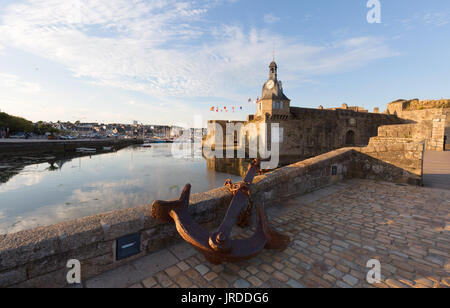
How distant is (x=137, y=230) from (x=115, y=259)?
0.34m

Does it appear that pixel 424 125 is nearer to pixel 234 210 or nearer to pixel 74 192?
→ pixel 234 210

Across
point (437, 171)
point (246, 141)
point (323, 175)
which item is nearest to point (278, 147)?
point (246, 141)

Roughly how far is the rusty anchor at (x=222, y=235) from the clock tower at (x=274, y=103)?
24.7 m

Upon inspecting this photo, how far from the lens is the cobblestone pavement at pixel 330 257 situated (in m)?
1.92

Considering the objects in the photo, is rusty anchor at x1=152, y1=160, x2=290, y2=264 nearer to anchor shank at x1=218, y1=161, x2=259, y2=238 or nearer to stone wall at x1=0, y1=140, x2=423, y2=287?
anchor shank at x1=218, y1=161, x2=259, y2=238

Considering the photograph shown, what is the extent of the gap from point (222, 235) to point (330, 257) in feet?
4.88

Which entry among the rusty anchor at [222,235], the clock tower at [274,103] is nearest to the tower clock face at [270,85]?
the clock tower at [274,103]

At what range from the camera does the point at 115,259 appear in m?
2.06

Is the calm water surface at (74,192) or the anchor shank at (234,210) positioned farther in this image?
the calm water surface at (74,192)

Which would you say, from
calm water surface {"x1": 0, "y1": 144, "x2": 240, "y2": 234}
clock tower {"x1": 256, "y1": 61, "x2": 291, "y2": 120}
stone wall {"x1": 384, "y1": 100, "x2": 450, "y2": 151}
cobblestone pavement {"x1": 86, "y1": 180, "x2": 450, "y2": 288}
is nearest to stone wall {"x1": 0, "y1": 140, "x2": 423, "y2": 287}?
cobblestone pavement {"x1": 86, "y1": 180, "x2": 450, "y2": 288}

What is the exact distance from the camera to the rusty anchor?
1.81 meters

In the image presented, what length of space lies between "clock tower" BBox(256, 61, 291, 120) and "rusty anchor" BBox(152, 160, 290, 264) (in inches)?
974

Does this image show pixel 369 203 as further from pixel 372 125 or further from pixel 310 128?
pixel 372 125

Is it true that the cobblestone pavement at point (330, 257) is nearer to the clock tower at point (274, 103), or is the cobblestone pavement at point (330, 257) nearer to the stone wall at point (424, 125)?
the stone wall at point (424, 125)
